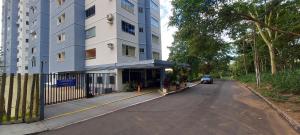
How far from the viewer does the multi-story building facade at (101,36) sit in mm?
23750

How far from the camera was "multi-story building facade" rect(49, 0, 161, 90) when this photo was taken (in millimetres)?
23750

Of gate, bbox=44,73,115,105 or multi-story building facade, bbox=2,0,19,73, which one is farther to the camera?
multi-story building facade, bbox=2,0,19,73

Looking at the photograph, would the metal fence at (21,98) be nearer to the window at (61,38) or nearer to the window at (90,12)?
the window at (90,12)

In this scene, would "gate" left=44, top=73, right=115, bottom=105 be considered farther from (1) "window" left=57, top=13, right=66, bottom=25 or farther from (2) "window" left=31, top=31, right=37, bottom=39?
→ (2) "window" left=31, top=31, right=37, bottom=39

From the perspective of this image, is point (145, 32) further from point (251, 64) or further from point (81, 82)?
point (251, 64)

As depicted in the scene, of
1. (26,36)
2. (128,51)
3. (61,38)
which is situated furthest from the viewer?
(26,36)

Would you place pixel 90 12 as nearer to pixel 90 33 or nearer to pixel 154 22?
pixel 90 33

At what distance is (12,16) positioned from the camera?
62.2m

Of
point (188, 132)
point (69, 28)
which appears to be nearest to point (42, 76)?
point (188, 132)

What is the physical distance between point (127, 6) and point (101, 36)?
507 centimetres

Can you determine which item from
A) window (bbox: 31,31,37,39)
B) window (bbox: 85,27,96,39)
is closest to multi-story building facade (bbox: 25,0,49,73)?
window (bbox: 31,31,37,39)

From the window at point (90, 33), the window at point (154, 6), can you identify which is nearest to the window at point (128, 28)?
the window at point (90, 33)

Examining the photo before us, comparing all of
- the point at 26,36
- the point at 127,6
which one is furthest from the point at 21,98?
the point at 26,36

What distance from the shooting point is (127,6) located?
2636cm
